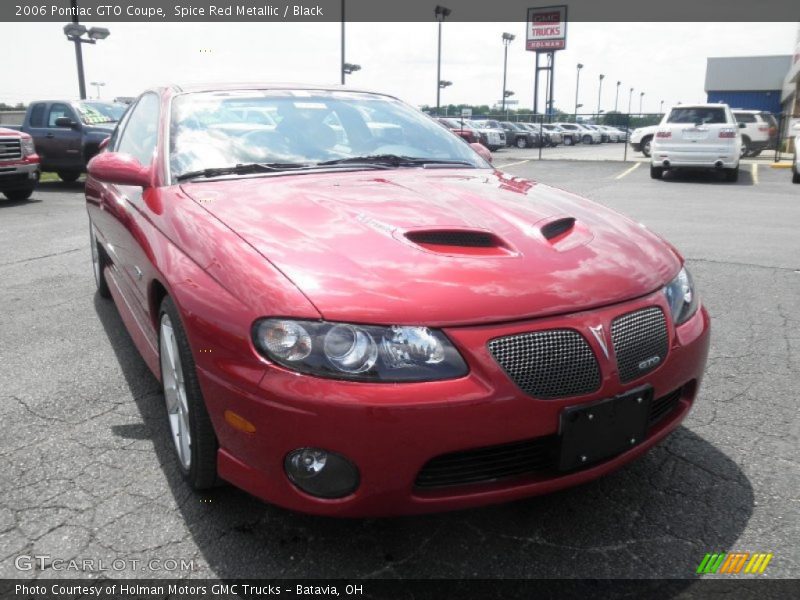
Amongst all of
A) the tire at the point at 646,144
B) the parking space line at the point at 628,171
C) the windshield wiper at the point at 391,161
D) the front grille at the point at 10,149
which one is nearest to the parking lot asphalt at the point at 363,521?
the windshield wiper at the point at 391,161

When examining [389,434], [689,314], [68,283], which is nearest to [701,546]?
[689,314]

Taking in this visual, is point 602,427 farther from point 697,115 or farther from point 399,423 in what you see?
point 697,115

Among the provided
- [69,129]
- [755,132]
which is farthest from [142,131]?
[755,132]

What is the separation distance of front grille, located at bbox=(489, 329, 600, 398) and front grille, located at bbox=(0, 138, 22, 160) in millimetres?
10899

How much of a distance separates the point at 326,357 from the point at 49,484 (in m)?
1.38

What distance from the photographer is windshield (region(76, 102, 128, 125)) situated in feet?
43.0

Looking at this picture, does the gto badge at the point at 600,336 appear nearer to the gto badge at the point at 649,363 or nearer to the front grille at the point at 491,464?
the gto badge at the point at 649,363

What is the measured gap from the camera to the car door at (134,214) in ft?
9.22

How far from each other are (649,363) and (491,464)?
1.91ft

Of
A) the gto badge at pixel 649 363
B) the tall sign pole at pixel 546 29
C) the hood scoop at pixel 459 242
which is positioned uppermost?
the tall sign pole at pixel 546 29

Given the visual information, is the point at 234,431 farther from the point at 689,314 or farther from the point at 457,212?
the point at 689,314

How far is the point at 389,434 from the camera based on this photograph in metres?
1.76

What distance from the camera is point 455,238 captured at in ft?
7.20

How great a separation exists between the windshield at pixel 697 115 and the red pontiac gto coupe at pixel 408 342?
13465 millimetres
